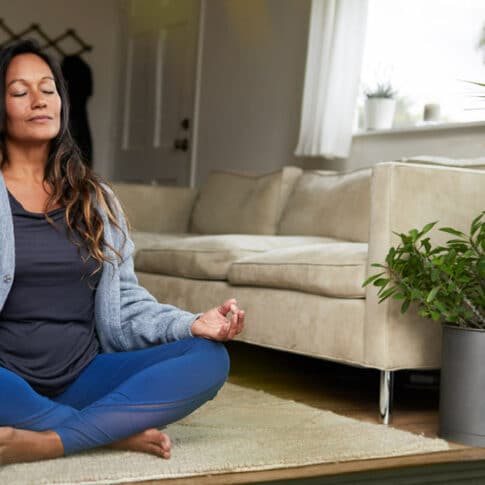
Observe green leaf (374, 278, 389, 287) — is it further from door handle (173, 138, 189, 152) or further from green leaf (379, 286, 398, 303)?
door handle (173, 138, 189, 152)

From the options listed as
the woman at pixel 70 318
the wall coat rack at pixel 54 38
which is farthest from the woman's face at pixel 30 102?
the wall coat rack at pixel 54 38

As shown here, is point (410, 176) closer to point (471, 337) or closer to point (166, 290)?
point (471, 337)

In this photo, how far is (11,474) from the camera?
167 centimetres

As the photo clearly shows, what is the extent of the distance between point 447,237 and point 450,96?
5.15ft

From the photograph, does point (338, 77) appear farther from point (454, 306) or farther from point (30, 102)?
point (30, 102)

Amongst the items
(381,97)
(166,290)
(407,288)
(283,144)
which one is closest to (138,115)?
(283,144)

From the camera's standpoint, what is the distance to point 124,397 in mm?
1779

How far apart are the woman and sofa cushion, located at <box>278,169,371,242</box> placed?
1533 millimetres

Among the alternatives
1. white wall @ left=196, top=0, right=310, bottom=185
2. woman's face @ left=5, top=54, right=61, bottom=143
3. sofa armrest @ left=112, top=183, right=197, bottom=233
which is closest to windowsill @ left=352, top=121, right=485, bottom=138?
white wall @ left=196, top=0, right=310, bottom=185

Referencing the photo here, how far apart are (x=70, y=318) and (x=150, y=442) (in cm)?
31

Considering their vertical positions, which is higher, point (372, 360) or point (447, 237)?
point (447, 237)

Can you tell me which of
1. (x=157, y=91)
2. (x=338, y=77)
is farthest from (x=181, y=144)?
(x=338, y=77)

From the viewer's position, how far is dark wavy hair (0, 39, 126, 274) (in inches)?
75.8

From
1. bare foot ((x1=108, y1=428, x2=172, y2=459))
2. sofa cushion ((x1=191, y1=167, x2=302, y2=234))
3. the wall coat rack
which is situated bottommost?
bare foot ((x1=108, y1=428, x2=172, y2=459))
